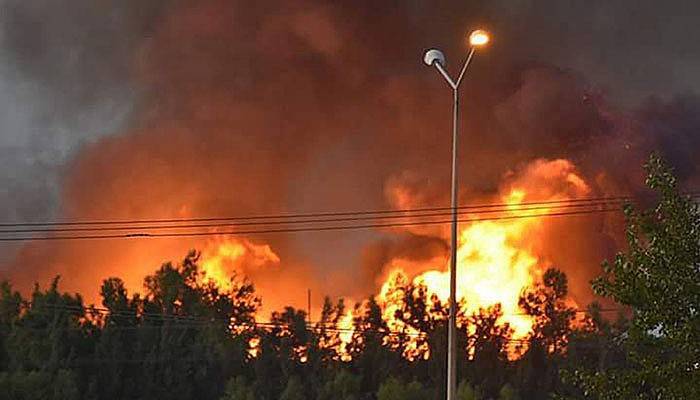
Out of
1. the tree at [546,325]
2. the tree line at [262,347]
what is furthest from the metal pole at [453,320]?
the tree at [546,325]

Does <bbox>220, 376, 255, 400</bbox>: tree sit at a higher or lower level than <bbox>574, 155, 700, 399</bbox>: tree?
higher

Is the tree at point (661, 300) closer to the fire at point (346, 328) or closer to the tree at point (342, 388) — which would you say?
the tree at point (342, 388)

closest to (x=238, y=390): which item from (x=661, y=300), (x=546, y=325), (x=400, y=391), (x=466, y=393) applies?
(x=400, y=391)

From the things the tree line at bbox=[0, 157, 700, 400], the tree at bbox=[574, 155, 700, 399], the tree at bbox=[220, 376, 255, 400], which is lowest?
the tree at bbox=[574, 155, 700, 399]

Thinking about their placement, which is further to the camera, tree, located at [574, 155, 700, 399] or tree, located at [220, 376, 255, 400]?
tree, located at [220, 376, 255, 400]

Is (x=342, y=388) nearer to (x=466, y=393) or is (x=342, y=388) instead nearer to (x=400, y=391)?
(x=400, y=391)

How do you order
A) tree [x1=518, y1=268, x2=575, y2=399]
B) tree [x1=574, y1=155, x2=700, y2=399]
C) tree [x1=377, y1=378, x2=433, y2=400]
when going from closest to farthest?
1. tree [x1=574, y1=155, x2=700, y2=399]
2. tree [x1=377, y1=378, x2=433, y2=400]
3. tree [x1=518, y1=268, x2=575, y2=399]

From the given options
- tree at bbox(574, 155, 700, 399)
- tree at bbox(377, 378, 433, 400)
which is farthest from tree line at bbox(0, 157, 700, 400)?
tree at bbox(574, 155, 700, 399)

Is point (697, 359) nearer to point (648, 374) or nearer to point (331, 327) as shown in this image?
point (648, 374)

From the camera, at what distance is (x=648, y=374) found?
12.8 metres

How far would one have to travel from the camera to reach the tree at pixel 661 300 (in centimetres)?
1264

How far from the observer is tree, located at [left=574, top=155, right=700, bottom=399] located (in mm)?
12641

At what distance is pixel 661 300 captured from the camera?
12930mm

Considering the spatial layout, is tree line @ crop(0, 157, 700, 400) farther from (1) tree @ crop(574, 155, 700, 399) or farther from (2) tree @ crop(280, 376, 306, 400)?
(1) tree @ crop(574, 155, 700, 399)
